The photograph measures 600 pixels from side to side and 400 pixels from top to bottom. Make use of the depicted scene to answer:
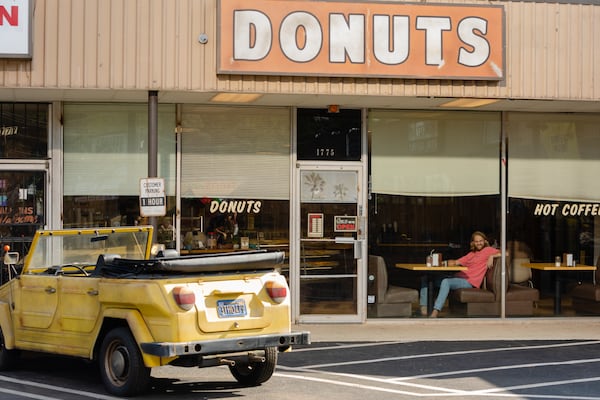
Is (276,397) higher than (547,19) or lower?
lower

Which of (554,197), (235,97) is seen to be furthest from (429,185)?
(235,97)

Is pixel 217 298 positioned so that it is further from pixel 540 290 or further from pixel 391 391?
pixel 540 290

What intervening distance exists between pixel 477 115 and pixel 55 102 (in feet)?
21.8

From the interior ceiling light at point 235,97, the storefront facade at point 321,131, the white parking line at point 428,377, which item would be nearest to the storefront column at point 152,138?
the storefront facade at point 321,131

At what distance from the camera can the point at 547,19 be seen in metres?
13.8

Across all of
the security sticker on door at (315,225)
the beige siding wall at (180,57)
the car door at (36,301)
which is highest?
the beige siding wall at (180,57)

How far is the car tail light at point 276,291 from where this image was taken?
8758 millimetres

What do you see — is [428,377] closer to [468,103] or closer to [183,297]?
[183,297]

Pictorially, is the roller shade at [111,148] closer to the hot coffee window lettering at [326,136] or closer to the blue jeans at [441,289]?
the hot coffee window lettering at [326,136]

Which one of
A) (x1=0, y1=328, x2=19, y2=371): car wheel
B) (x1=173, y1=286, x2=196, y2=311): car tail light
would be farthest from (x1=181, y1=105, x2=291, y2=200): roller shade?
(x1=173, y1=286, x2=196, y2=311): car tail light

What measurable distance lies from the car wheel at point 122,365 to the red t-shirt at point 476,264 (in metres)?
7.55

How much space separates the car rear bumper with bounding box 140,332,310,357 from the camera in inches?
316

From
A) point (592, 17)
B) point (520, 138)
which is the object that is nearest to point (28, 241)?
point (520, 138)

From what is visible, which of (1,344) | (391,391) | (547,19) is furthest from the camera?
(547,19)
